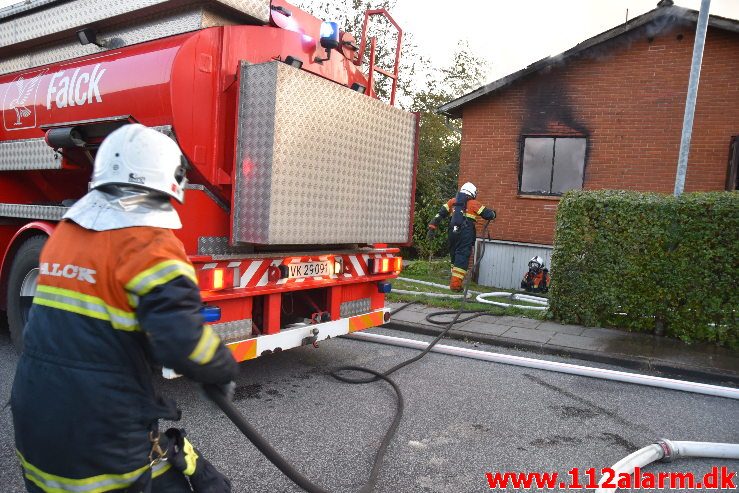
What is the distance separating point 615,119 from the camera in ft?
33.1

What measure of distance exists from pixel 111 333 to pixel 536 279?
29.9 feet

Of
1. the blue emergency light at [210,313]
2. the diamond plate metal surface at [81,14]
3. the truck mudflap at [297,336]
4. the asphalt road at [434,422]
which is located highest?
the diamond plate metal surface at [81,14]

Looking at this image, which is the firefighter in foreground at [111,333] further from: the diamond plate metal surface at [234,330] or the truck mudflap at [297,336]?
the diamond plate metal surface at [234,330]

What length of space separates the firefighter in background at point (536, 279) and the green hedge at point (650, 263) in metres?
3.02

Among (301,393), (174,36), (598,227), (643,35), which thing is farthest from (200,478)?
(643,35)

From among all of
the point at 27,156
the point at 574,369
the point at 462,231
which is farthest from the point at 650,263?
the point at 27,156

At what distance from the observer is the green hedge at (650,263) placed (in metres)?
5.94

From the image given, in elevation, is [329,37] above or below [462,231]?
above

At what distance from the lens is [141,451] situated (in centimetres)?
172

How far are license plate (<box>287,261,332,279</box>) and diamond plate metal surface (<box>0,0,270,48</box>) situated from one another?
1.93 metres

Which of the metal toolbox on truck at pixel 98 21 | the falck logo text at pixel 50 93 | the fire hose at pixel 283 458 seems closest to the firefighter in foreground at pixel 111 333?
the fire hose at pixel 283 458

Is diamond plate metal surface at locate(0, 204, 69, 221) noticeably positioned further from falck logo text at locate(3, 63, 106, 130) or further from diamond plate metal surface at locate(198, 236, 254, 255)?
diamond plate metal surface at locate(198, 236, 254, 255)

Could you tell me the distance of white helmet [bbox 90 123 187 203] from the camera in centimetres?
168

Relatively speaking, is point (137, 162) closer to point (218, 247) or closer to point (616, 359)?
point (218, 247)
